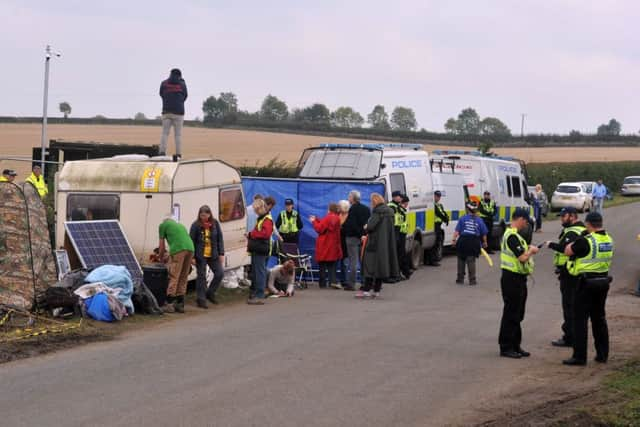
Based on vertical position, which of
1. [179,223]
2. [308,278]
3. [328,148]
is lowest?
[308,278]

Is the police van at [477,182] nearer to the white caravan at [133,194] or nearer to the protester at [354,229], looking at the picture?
the protester at [354,229]

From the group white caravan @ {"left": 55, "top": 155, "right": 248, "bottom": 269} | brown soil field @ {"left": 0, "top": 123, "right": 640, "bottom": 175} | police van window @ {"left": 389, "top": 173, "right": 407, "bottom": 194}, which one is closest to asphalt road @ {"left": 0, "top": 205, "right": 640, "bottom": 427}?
white caravan @ {"left": 55, "top": 155, "right": 248, "bottom": 269}

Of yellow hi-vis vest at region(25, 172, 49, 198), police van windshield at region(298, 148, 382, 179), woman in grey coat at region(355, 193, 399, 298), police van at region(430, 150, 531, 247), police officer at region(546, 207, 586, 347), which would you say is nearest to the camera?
police officer at region(546, 207, 586, 347)

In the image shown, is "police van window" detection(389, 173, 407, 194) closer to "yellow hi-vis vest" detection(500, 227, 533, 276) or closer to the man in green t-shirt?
the man in green t-shirt

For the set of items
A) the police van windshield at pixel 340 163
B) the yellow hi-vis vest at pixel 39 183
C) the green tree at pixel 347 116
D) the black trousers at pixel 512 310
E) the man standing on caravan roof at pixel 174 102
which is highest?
the green tree at pixel 347 116

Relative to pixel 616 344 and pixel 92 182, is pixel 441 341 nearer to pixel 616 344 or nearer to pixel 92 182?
pixel 616 344

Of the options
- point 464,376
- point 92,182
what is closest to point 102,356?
point 464,376

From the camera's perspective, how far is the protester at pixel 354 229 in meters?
18.8

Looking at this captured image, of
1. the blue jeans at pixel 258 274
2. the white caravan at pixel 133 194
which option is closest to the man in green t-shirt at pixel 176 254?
the white caravan at pixel 133 194

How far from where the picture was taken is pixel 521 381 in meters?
10.3

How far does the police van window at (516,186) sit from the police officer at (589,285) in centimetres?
1842

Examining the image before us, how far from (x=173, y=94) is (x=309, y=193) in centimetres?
431

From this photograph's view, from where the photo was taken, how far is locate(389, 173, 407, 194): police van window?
70.1 ft

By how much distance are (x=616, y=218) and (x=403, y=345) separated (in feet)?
108
